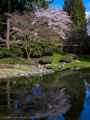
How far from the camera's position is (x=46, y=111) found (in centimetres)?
405

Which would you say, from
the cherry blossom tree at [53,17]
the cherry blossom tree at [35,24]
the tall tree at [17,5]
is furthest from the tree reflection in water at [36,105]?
the cherry blossom tree at [53,17]

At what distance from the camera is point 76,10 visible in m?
31.9

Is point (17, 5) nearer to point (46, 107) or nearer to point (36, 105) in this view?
point (36, 105)

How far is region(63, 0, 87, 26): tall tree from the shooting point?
3190 cm

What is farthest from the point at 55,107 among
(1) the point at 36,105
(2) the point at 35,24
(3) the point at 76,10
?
(3) the point at 76,10

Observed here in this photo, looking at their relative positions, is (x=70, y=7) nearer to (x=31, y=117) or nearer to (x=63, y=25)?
(x=63, y=25)

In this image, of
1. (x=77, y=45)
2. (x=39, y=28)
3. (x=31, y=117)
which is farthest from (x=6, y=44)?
(x=31, y=117)

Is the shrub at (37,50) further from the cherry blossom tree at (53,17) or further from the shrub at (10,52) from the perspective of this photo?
the cherry blossom tree at (53,17)

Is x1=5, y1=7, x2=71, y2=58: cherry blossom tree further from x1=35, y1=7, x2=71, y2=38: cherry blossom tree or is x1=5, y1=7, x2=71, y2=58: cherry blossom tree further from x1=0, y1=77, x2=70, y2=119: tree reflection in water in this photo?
x1=0, y1=77, x2=70, y2=119: tree reflection in water

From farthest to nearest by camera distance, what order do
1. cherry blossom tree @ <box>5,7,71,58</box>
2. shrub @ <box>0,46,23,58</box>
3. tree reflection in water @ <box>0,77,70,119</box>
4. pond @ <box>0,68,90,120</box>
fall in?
1. cherry blossom tree @ <box>5,7,71,58</box>
2. shrub @ <box>0,46,23,58</box>
3. tree reflection in water @ <box>0,77,70,119</box>
4. pond @ <box>0,68,90,120</box>

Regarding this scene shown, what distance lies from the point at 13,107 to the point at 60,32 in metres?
20.7

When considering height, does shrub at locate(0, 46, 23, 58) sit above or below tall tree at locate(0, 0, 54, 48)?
below

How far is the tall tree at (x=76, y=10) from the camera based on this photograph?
31.9 metres

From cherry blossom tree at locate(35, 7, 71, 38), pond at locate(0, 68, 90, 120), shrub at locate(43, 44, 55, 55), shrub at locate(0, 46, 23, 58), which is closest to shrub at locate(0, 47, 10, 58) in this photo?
shrub at locate(0, 46, 23, 58)
